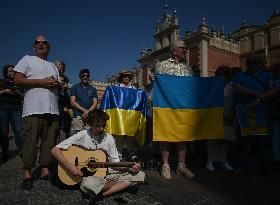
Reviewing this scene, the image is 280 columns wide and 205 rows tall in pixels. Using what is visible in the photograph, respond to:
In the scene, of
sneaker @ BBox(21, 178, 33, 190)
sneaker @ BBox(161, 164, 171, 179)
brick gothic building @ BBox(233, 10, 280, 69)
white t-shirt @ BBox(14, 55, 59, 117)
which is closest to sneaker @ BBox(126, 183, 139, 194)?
sneaker @ BBox(161, 164, 171, 179)

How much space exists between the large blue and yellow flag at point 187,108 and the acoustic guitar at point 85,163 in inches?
40.0

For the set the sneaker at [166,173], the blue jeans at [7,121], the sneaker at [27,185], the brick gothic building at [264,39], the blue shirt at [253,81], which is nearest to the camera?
the sneaker at [27,185]

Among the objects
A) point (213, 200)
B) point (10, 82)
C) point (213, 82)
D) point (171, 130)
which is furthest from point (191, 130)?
point (10, 82)

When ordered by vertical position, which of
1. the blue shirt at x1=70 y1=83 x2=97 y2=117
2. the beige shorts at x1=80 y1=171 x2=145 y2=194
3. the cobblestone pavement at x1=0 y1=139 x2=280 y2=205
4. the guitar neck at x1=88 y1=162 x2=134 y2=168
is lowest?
the cobblestone pavement at x1=0 y1=139 x2=280 y2=205

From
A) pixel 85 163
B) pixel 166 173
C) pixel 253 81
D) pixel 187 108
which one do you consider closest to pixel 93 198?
pixel 85 163

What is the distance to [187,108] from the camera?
431 cm

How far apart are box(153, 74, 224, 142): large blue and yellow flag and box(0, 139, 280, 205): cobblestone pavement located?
0.64 meters

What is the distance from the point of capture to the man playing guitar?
2936mm

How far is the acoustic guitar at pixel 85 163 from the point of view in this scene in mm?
3211

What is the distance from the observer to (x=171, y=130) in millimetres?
4176

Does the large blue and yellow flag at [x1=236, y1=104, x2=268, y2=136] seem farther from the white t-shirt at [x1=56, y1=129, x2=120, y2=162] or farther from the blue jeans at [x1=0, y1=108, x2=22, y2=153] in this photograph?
the blue jeans at [x1=0, y1=108, x2=22, y2=153]

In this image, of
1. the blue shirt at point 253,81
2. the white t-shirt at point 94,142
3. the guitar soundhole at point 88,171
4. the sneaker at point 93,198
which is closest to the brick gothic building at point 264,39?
the blue shirt at point 253,81

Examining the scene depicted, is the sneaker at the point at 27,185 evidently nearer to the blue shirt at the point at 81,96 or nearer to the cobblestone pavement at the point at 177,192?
the cobblestone pavement at the point at 177,192

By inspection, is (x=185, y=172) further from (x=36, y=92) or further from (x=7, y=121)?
(x=7, y=121)
